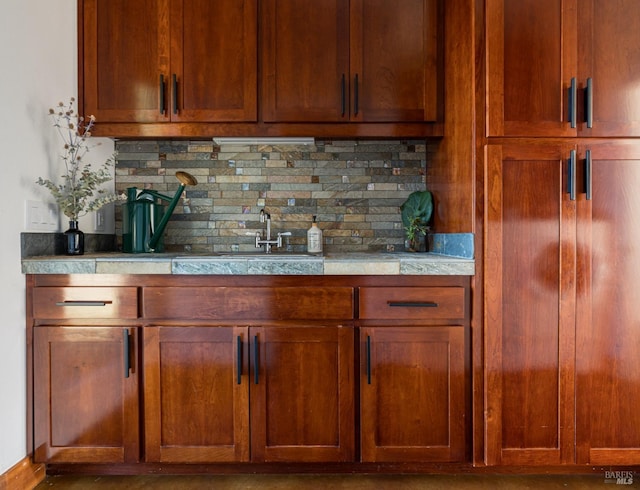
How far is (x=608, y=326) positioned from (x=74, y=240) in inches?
89.2

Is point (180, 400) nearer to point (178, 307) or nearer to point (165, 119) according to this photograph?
point (178, 307)

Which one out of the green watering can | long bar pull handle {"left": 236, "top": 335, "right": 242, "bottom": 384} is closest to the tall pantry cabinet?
long bar pull handle {"left": 236, "top": 335, "right": 242, "bottom": 384}

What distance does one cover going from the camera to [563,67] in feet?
5.15

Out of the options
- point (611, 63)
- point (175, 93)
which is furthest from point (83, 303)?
point (611, 63)

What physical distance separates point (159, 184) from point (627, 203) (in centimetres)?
220

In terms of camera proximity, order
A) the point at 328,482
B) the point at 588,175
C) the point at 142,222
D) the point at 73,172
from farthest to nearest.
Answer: the point at 142,222 → the point at 73,172 → the point at 328,482 → the point at 588,175

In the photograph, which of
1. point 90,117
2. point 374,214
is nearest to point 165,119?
point 90,117

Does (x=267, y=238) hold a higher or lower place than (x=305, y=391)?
higher

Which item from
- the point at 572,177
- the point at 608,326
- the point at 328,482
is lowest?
the point at 328,482

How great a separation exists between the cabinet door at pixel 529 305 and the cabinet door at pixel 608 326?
6cm

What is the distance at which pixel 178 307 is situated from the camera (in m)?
1.60

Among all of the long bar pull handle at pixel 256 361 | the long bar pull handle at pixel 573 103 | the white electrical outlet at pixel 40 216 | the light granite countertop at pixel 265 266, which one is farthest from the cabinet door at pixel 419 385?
the white electrical outlet at pixel 40 216

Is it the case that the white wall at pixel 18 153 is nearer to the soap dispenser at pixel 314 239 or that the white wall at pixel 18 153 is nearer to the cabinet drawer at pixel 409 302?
the soap dispenser at pixel 314 239

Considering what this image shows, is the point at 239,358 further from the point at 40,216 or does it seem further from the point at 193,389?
the point at 40,216
